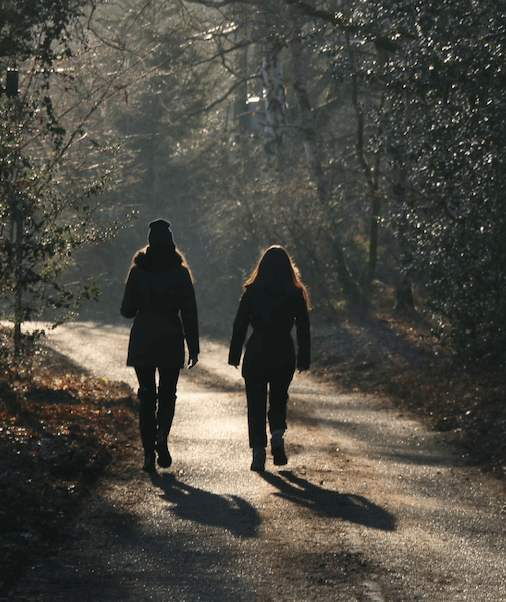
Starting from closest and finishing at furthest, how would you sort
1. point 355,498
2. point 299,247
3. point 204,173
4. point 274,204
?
point 355,498, point 299,247, point 274,204, point 204,173

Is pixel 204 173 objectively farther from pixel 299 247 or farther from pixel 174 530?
pixel 174 530

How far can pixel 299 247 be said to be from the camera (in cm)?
2286

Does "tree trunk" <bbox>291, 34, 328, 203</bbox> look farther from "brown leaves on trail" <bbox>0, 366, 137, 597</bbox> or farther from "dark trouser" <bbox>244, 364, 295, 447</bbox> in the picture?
"dark trouser" <bbox>244, 364, 295, 447</bbox>

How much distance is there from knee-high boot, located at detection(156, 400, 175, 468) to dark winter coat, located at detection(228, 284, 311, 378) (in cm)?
78

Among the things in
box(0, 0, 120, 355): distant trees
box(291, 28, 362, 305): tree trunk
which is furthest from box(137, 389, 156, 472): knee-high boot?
box(291, 28, 362, 305): tree trunk

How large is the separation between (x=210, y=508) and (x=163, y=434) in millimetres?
1272

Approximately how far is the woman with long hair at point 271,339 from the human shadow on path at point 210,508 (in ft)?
3.07

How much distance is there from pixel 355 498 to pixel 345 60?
8519 millimetres

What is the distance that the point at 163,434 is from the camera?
22.5ft

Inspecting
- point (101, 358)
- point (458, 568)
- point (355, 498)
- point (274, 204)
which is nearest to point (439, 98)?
point (355, 498)

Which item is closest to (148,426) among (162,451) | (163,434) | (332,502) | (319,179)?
(163,434)

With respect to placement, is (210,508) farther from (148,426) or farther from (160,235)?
(160,235)

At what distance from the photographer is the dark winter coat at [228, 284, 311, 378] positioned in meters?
7.07

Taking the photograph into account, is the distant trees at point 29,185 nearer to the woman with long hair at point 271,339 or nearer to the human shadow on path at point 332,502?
the woman with long hair at point 271,339
